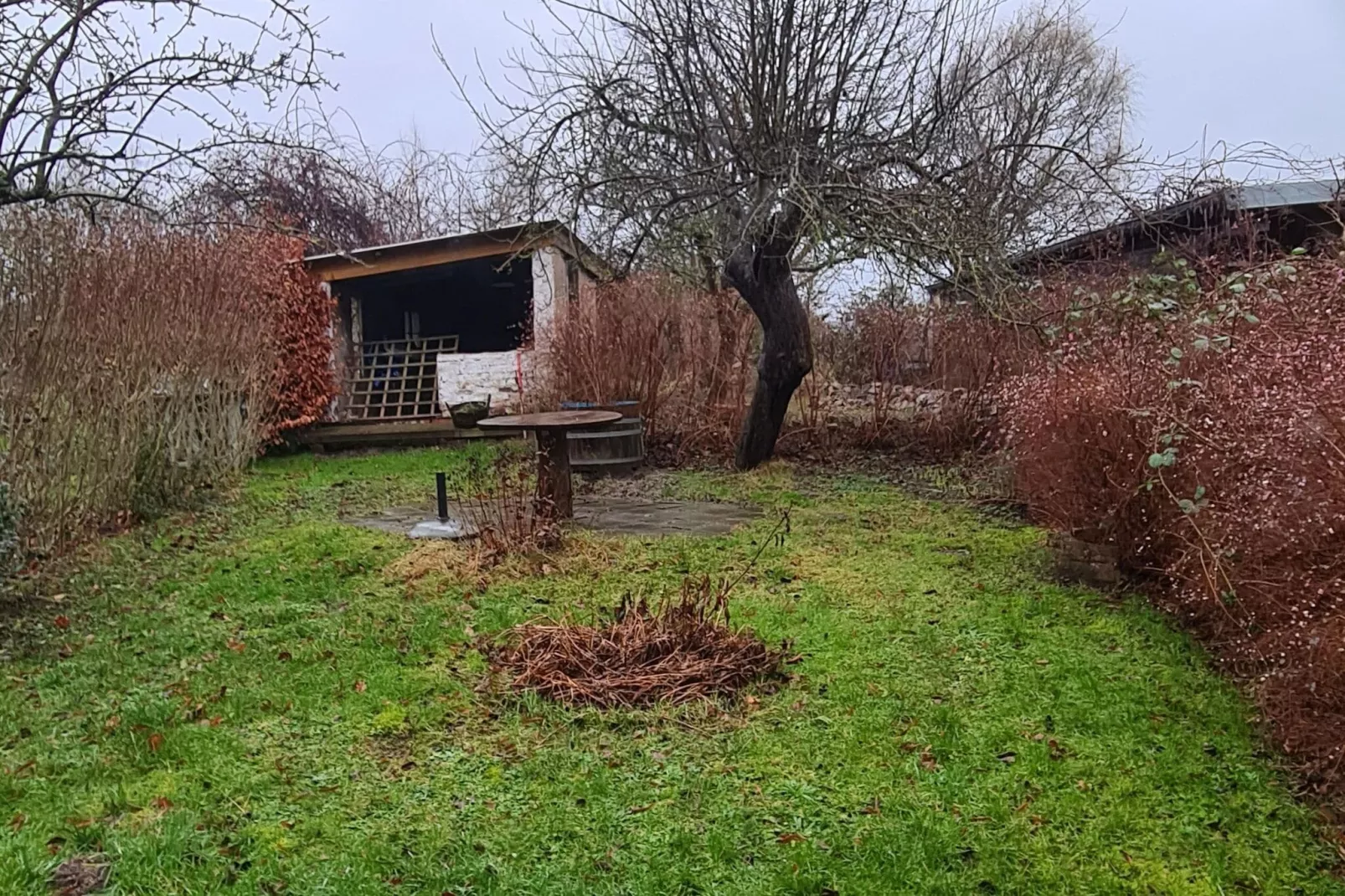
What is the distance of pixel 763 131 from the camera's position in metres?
6.91

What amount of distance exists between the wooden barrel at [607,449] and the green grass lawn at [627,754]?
3.90 metres

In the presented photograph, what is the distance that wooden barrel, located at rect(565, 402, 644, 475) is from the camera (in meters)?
9.09

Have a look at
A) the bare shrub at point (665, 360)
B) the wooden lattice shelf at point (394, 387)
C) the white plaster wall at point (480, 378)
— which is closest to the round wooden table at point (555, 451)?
the bare shrub at point (665, 360)

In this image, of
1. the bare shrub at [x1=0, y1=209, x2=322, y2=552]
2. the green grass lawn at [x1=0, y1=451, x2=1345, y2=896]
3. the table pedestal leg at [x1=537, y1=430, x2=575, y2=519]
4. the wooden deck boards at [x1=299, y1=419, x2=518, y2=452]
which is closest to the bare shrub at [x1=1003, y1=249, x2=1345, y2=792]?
the green grass lawn at [x1=0, y1=451, x2=1345, y2=896]

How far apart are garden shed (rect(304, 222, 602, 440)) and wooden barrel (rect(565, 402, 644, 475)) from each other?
1.88m

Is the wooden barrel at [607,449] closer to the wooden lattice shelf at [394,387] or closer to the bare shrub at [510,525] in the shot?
the bare shrub at [510,525]

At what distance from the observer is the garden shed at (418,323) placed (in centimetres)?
1134

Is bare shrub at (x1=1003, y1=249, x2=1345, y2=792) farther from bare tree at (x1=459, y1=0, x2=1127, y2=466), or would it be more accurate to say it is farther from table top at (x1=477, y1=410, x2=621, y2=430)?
table top at (x1=477, y1=410, x2=621, y2=430)

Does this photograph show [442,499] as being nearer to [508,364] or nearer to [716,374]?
[716,374]

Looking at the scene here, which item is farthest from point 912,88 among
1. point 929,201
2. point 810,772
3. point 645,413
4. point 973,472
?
point 810,772

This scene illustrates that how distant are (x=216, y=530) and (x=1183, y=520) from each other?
6.47 meters

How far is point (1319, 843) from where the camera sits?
2.54 metres

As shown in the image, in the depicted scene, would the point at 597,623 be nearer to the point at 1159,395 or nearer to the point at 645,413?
the point at 1159,395

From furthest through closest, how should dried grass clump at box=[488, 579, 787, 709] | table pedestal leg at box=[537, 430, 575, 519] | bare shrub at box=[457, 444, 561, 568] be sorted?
table pedestal leg at box=[537, 430, 575, 519], bare shrub at box=[457, 444, 561, 568], dried grass clump at box=[488, 579, 787, 709]
